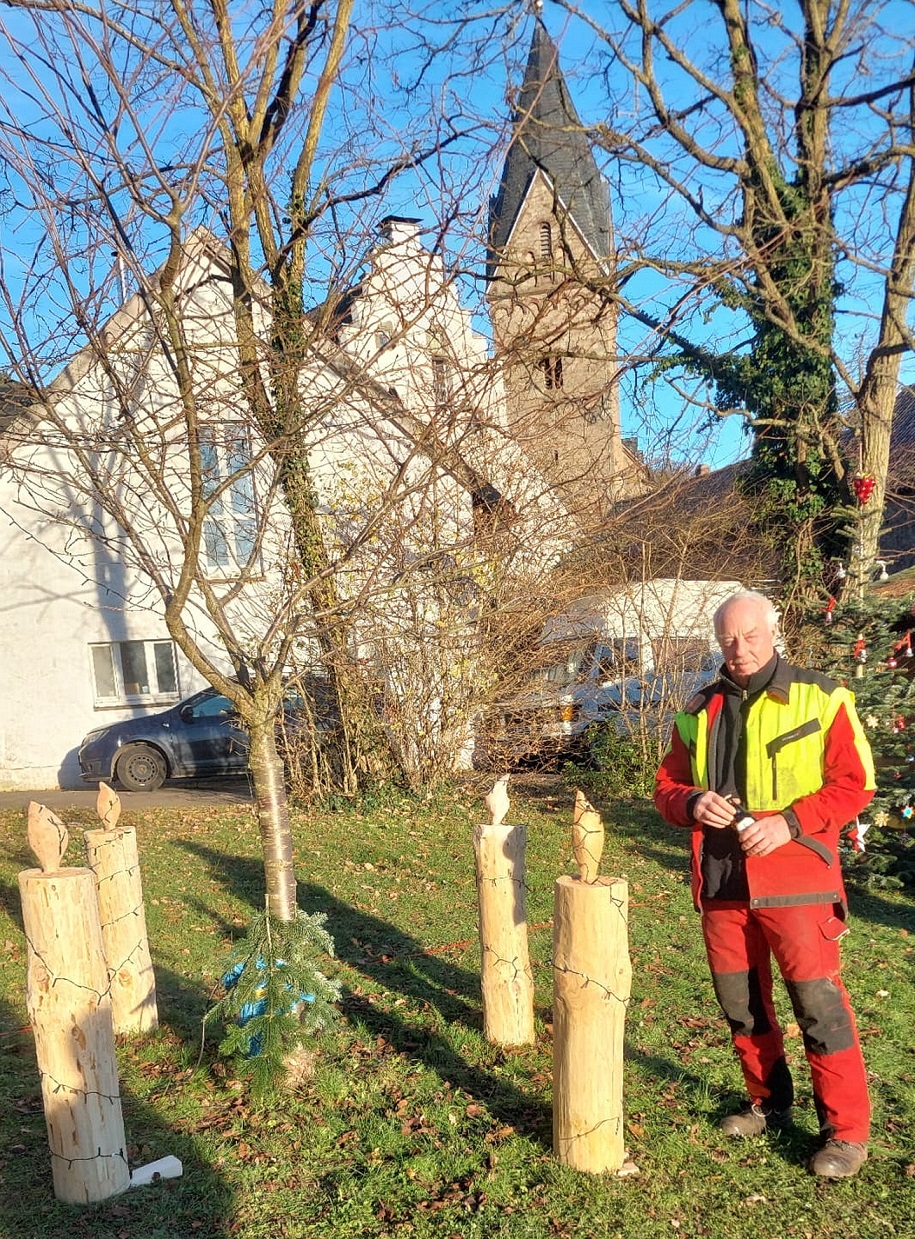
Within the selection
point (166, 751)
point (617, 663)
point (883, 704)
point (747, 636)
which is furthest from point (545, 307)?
point (166, 751)

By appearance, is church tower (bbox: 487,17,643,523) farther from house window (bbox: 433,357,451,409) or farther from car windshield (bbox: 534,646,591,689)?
car windshield (bbox: 534,646,591,689)

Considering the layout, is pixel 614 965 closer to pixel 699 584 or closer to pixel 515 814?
pixel 515 814

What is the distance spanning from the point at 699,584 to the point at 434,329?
7.64 metres

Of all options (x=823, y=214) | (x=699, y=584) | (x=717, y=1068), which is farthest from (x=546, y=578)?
(x=717, y=1068)

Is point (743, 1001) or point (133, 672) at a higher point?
point (133, 672)

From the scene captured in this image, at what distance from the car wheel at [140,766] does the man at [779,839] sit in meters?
11.7

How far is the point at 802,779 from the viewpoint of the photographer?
11.1 ft

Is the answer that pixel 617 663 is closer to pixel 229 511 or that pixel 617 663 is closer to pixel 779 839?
pixel 229 511

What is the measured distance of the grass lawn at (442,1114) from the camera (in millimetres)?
3242

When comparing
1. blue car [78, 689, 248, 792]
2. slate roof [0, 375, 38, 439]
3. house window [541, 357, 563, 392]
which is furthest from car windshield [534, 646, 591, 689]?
slate roof [0, 375, 38, 439]

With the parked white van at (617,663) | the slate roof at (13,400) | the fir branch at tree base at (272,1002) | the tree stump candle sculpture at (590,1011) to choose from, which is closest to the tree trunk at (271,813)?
the fir branch at tree base at (272,1002)

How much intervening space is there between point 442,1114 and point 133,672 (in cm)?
1381

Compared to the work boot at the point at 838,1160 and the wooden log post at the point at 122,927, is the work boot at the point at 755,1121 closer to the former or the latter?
the work boot at the point at 838,1160

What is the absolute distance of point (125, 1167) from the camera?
3.47m
